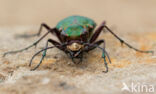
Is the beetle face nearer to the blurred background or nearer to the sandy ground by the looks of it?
the sandy ground

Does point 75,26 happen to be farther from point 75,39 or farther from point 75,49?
point 75,49

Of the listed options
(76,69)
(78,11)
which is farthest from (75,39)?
(78,11)

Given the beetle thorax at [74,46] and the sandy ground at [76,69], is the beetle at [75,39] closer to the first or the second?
the beetle thorax at [74,46]

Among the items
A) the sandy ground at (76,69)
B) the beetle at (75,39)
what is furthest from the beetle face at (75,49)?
the sandy ground at (76,69)

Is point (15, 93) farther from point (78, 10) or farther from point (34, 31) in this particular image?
point (78, 10)

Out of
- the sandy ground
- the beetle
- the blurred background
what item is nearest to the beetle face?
the beetle

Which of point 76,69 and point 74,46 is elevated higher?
point 74,46

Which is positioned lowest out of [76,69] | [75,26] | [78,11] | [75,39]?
[76,69]
